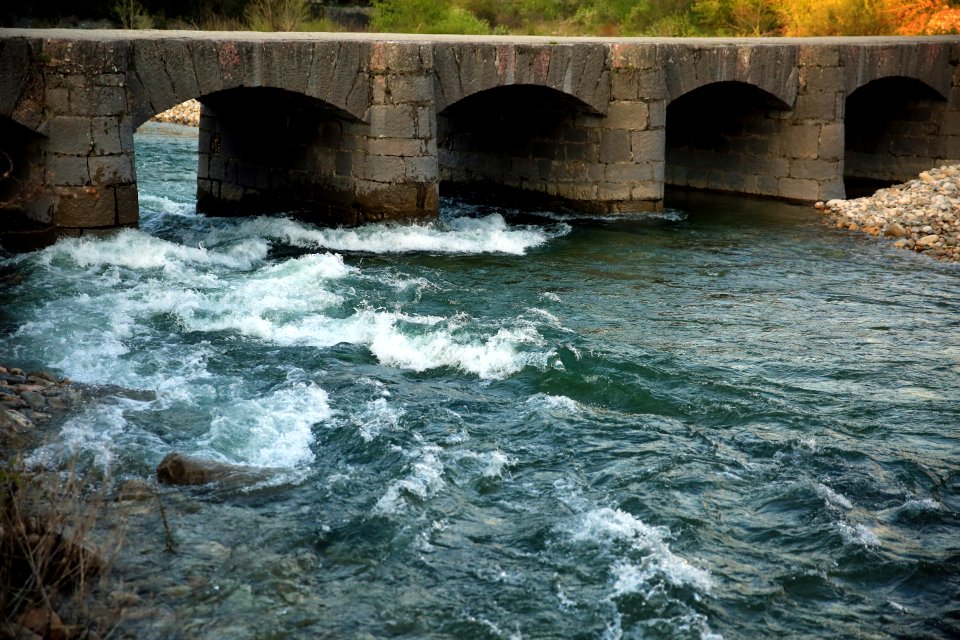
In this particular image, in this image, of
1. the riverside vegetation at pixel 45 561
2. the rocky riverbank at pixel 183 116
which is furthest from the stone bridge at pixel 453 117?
the rocky riverbank at pixel 183 116

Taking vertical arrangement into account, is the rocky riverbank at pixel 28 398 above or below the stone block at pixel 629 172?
below

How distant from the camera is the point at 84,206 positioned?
504 inches

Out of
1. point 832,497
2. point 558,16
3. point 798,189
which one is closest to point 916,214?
point 798,189

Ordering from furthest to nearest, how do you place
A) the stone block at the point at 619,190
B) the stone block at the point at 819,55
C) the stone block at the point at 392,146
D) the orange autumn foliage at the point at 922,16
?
the orange autumn foliage at the point at 922,16
the stone block at the point at 819,55
the stone block at the point at 619,190
the stone block at the point at 392,146

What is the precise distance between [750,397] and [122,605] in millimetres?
5543

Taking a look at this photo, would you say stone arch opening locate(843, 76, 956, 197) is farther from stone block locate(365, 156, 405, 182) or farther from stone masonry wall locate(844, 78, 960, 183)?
stone block locate(365, 156, 405, 182)

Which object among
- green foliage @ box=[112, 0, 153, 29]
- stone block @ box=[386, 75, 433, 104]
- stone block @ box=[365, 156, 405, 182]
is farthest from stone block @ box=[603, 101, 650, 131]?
green foliage @ box=[112, 0, 153, 29]

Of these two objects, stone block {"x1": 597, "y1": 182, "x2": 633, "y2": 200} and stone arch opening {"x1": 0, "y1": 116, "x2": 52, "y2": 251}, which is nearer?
stone arch opening {"x1": 0, "y1": 116, "x2": 52, "y2": 251}

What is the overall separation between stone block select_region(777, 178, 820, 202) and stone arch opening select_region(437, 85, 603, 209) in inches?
151

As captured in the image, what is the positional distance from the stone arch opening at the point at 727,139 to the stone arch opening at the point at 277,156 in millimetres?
6783

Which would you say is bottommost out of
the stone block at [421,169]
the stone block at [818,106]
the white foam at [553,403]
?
the white foam at [553,403]

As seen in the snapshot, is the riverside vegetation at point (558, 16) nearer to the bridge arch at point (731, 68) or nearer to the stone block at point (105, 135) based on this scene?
the bridge arch at point (731, 68)

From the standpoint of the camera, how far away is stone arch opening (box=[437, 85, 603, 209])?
17391 millimetres

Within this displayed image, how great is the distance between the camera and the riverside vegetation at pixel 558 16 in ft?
78.7
